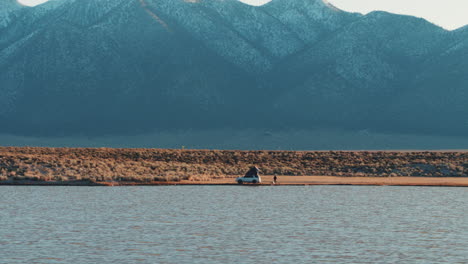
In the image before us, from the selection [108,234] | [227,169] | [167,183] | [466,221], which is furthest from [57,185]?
[466,221]

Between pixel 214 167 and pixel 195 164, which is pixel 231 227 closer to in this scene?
pixel 214 167

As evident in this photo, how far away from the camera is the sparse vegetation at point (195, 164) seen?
248ft

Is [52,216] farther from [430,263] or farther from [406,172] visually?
[406,172]

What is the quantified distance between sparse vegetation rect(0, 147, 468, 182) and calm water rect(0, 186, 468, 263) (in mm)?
15933

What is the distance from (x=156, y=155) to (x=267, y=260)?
7302 centimetres

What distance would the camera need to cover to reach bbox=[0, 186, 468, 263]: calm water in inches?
1096

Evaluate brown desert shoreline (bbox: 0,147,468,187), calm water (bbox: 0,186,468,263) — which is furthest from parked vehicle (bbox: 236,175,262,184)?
calm water (bbox: 0,186,468,263)

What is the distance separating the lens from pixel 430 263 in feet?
86.0

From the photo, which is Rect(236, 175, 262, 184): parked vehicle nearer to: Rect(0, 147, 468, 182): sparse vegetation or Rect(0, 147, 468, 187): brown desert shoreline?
Rect(0, 147, 468, 187): brown desert shoreline

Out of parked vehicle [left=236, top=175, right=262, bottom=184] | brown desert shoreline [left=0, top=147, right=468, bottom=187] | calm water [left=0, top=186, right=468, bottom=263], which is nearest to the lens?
calm water [left=0, top=186, right=468, bottom=263]

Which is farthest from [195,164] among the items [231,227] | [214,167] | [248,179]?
[231,227]

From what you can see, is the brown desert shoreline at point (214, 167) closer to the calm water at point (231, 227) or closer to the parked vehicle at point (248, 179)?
the parked vehicle at point (248, 179)

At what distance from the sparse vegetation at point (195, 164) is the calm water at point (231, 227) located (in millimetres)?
15933

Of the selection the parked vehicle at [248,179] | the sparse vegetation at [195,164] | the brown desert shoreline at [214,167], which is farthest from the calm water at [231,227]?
the sparse vegetation at [195,164]
